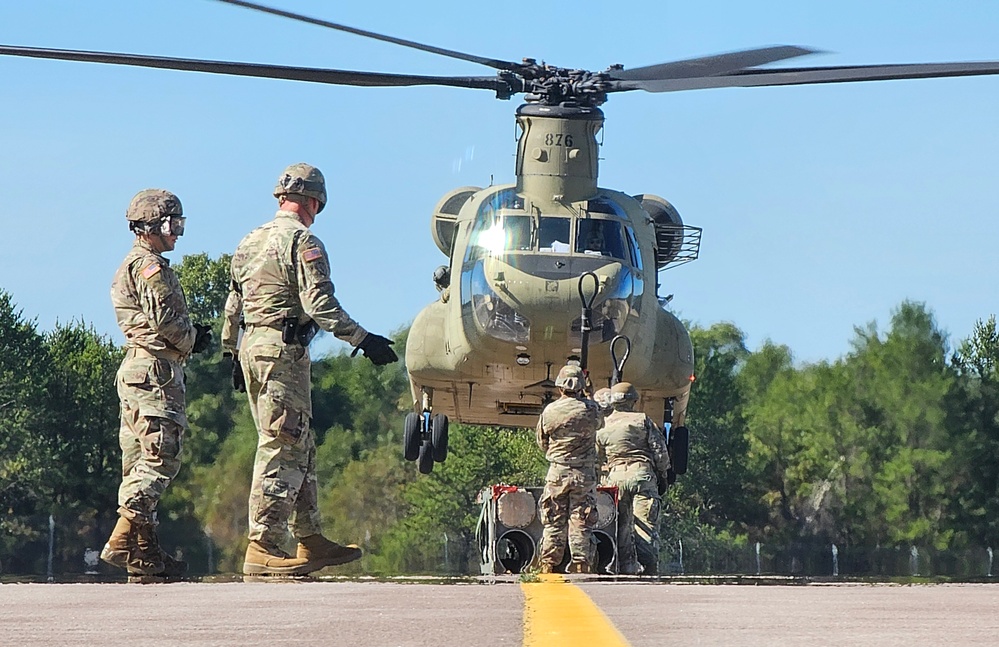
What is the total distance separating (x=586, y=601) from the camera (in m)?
7.46

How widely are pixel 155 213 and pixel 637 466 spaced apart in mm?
6405

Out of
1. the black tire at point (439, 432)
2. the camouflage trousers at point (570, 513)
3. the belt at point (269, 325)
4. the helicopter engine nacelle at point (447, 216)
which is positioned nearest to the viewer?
the belt at point (269, 325)

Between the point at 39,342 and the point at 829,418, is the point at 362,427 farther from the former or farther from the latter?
the point at 829,418

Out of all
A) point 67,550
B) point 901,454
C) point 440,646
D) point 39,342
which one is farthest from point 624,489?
point 901,454

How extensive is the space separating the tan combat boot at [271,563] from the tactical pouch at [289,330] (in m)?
1.07

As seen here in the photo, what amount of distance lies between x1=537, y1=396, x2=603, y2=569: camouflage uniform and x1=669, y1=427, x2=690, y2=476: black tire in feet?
28.7

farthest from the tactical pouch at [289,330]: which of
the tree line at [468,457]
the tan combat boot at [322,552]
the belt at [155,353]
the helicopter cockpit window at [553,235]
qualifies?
the tree line at [468,457]

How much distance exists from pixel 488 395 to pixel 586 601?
47.4 feet

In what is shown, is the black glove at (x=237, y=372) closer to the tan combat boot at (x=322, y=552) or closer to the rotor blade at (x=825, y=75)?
the tan combat boot at (x=322, y=552)

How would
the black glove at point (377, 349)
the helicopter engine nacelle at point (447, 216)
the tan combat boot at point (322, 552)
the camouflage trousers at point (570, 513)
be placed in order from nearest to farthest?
the black glove at point (377, 349) → the tan combat boot at point (322, 552) → the camouflage trousers at point (570, 513) → the helicopter engine nacelle at point (447, 216)

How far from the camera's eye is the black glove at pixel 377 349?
9.30m

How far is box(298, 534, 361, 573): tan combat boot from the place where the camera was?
9781 millimetres

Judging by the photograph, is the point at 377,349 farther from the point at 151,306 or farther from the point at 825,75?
the point at 825,75

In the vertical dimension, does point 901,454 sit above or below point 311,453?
above
